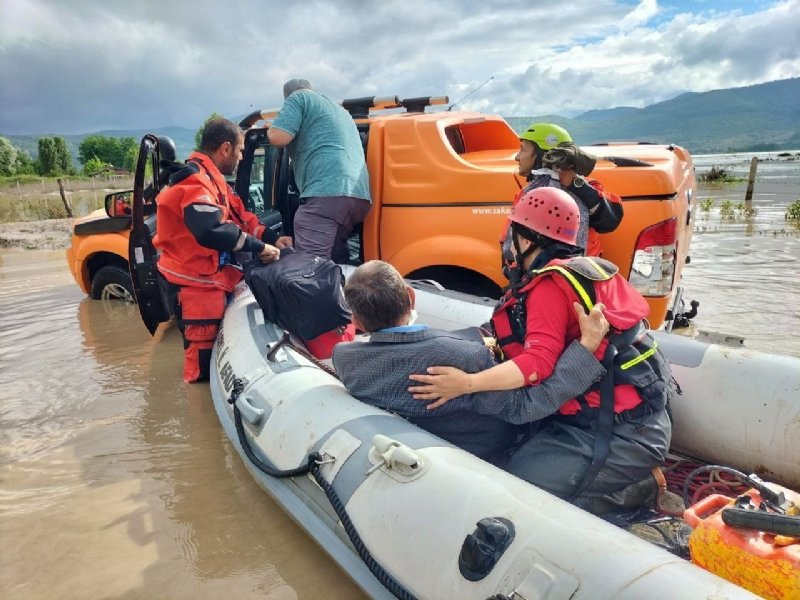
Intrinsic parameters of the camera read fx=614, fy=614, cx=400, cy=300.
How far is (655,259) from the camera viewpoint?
363 centimetres

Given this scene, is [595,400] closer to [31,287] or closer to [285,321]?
[285,321]

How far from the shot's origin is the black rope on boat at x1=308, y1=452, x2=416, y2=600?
78.1 inches

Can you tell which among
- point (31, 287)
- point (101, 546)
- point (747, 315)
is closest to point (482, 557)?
point (101, 546)

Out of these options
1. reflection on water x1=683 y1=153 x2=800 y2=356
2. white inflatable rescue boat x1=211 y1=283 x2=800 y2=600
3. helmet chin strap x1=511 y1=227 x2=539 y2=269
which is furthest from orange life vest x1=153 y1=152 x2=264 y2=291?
reflection on water x1=683 y1=153 x2=800 y2=356

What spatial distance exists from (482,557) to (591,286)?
106 cm

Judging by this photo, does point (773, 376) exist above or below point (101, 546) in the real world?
above

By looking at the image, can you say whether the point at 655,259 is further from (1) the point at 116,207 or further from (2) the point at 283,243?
(1) the point at 116,207

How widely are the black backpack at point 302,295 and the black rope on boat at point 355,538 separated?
1.33m

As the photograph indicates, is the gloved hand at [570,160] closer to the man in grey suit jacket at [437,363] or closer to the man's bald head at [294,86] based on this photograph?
the man in grey suit jacket at [437,363]

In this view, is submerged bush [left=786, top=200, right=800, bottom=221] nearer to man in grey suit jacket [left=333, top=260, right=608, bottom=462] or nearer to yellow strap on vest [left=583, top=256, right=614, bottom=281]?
yellow strap on vest [left=583, top=256, right=614, bottom=281]

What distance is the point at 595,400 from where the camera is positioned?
2352 mm

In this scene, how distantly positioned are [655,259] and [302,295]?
2095 mm

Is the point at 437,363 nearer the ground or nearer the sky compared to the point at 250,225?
nearer the ground

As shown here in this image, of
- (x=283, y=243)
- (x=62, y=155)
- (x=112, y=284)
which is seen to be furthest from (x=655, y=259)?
(x=62, y=155)
